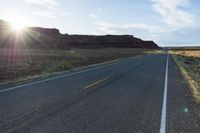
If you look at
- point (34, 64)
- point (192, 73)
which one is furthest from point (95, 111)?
Result: point (34, 64)

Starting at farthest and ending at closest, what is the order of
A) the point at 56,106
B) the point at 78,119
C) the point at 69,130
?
the point at 56,106
the point at 78,119
the point at 69,130

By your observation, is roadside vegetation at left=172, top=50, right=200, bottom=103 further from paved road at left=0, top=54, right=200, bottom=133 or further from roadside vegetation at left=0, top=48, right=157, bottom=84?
roadside vegetation at left=0, top=48, right=157, bottom=84

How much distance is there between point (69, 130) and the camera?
5895mm

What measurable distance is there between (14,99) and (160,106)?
4803mm

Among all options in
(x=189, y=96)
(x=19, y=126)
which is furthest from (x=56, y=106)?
(x=189, y=96)

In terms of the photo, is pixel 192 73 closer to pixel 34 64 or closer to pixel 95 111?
pixel 95 111

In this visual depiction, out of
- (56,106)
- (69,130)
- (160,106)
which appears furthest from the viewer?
(160,106)

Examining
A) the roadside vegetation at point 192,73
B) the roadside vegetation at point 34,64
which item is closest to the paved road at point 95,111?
the roadside vegetation at point 192,73

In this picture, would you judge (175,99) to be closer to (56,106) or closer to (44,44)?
(56,106)

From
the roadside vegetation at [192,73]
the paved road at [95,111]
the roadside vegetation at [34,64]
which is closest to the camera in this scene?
the paved road at [95,111]

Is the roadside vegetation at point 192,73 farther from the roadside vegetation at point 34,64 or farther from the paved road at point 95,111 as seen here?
the roadside vegetation at point 34,64

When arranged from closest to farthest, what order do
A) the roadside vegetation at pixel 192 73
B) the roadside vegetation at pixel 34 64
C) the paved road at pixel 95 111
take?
the paved road at pixel 95 111 < the roadside vegetation at pixel 192 73 < the roadside vegetation at pixel 34 64

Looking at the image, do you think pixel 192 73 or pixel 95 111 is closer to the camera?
pixel 95 111

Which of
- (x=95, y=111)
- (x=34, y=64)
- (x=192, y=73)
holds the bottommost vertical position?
(x=192, y=73)
